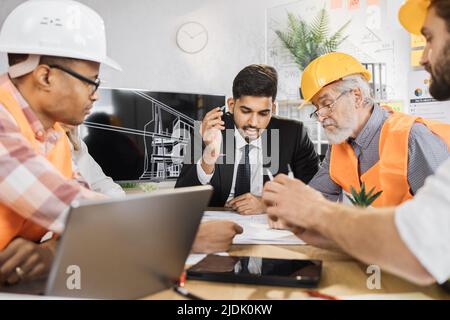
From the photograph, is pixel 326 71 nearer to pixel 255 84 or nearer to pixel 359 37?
pixel 255 84

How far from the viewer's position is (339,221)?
2.93 ft

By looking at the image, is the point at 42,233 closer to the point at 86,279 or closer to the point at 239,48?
the point at 86,279

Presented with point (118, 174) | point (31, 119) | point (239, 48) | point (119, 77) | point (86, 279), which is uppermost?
point (239, 48)

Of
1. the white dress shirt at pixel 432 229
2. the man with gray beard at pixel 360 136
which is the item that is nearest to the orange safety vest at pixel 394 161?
the man with gray beard at pixel 360 136

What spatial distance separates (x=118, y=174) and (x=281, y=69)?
1.88m

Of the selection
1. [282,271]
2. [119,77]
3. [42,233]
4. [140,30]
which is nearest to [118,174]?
[119,77]

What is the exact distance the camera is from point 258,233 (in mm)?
1661

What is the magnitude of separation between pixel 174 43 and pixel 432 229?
411 centimetres

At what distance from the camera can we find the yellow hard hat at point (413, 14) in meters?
1.44

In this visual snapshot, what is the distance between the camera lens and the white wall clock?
4.52m

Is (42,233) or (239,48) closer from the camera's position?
(42,233)

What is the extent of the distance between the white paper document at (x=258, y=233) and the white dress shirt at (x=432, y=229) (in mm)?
763

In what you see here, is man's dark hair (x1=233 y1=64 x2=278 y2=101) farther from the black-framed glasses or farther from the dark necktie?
the black-framed glasses

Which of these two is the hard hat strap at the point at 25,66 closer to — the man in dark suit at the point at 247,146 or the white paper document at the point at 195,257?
the white paper document at the point at 195,257
